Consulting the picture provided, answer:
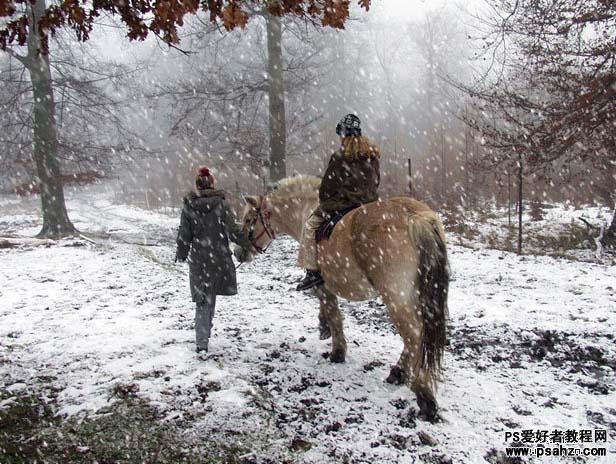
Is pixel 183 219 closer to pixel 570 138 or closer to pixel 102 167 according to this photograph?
pixel 570 138

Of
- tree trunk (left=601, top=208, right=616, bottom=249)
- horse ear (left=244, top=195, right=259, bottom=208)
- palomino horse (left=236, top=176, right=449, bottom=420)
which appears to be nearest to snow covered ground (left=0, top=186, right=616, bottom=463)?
palomino horse (left=236, top=176, right=449, bottom=420)

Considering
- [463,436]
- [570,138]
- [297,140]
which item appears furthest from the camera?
[297,140]

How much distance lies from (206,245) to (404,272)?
2.49 meters

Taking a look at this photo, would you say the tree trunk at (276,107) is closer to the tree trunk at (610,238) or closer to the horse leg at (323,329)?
the horse leg at (323,329)

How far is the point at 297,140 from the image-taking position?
21844mm

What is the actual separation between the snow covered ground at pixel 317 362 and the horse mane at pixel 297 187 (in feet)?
6.27

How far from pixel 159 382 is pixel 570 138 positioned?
32.9 ft

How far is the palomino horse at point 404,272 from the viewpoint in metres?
3.55

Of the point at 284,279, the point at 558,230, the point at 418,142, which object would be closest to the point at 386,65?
the point at 418,142

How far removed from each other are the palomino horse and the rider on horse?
255mm

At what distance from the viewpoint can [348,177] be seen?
14.2 ft

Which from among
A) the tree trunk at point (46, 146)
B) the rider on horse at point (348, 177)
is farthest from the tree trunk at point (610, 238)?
the tree trunk at point (46, 146)

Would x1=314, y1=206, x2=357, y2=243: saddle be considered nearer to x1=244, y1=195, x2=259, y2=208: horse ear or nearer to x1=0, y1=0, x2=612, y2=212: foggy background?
x1=244, y1=195, x2=259, y2=208: horse ear

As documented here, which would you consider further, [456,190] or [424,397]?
[456,190]
